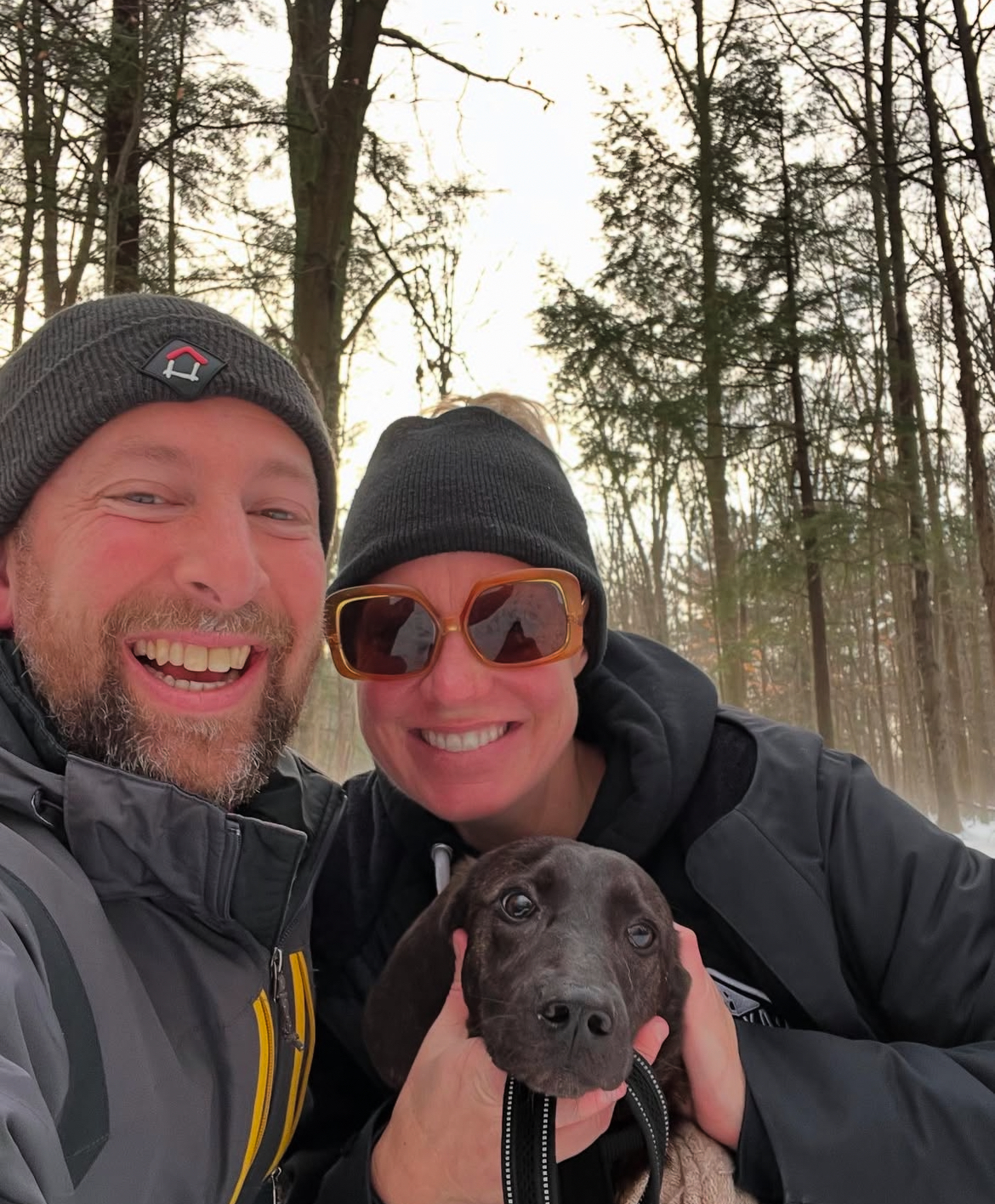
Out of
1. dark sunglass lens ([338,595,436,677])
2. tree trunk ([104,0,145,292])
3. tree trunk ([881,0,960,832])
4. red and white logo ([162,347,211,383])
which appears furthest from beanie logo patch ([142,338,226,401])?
tree trunk ([881,0,960,832])

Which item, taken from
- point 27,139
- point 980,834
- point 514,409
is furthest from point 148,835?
point 980,834

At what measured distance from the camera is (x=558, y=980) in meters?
1.59

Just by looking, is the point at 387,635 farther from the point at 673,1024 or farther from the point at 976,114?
the point at 976,114

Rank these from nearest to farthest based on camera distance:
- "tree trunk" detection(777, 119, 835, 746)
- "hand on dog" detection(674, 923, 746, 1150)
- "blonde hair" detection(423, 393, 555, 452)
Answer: "hand on dog" detection(674, 923, 746, 1150)
"blonde hair" detection(423, 393, 555, 452)
"tree trunk" detection(777, 119, 835, 746)

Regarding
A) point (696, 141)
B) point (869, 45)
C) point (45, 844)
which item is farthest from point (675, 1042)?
point (869, 45)

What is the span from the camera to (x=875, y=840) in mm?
2104

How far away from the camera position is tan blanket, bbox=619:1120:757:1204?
176cm

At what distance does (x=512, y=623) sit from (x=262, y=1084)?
1.15 m

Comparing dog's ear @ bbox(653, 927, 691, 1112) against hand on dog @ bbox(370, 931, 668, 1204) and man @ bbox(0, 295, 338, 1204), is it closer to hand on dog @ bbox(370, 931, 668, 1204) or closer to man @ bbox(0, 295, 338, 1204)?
hand on dog @ bbox(370, 931, 668, 1204)

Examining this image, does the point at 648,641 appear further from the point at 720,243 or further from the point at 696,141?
the point at 696,141

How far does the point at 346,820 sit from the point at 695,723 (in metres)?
1.06

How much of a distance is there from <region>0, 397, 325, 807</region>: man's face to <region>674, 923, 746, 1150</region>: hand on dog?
1.04 metres

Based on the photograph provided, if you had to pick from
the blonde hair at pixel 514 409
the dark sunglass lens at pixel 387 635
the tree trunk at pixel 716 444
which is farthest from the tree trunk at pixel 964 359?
the dark sunglass lens at pixel 387 635

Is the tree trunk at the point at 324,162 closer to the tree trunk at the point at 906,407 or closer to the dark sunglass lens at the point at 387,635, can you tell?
the dark sunglass lens at the point at 387,635
